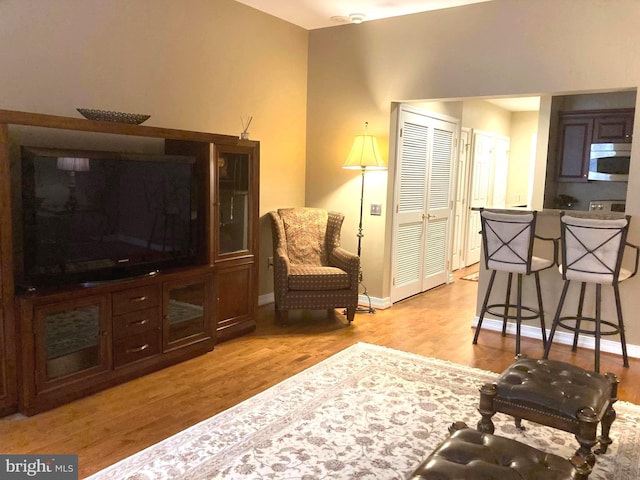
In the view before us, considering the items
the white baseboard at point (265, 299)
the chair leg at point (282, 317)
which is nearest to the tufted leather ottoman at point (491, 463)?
the chair leg at point (282, 317)

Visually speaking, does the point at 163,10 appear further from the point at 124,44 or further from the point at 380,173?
the point at 380,173

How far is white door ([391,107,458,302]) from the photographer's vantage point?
5.29 metres

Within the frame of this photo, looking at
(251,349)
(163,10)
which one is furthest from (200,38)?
(251,349)

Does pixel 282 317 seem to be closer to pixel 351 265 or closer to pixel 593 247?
pixel 351 265

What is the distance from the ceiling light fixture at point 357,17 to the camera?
15.8 ft

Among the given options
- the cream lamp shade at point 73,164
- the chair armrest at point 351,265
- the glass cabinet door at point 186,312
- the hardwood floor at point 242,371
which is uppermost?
the cream lamp shade at point 73,164

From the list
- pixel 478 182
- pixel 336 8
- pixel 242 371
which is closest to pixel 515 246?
pixel 242 371

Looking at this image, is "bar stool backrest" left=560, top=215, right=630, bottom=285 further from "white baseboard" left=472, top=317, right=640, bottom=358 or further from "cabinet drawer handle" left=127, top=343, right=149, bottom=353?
"cabinet drawer handle" left=127, top=343, right=149, bottom=353

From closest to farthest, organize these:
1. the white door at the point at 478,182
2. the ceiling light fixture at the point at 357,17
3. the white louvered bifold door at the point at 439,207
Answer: the ceiling light fixture at the point at 357,17
the white louvered bifold door at the point at 439,207
the white door at the point at 478,182

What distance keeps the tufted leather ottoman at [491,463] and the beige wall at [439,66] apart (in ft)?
9.09

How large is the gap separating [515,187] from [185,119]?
6.44 meters

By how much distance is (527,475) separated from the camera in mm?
1734

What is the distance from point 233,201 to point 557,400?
275cm

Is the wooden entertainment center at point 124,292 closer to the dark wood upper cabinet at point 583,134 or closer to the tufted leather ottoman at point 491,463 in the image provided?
the tufted leather ottoman at point 491,463
